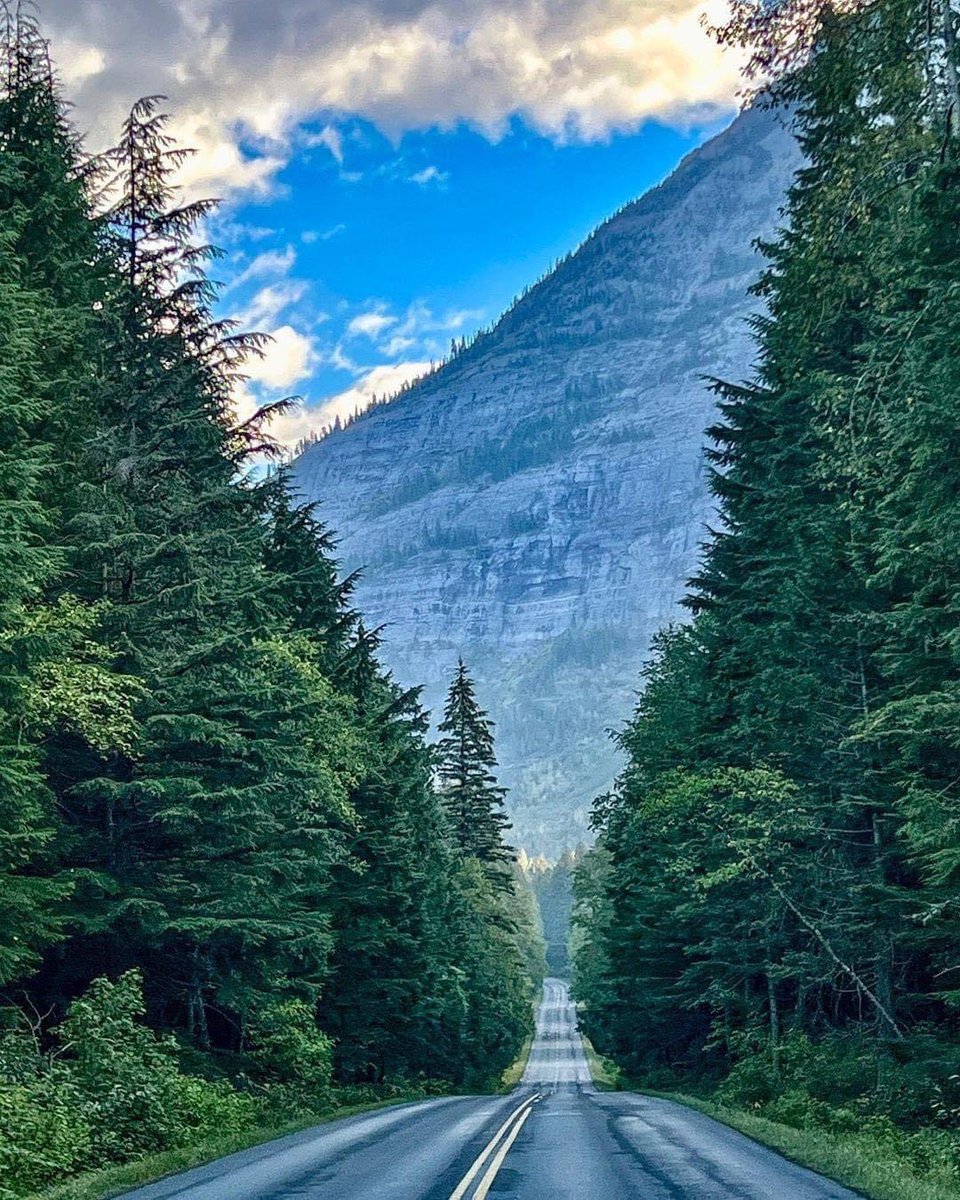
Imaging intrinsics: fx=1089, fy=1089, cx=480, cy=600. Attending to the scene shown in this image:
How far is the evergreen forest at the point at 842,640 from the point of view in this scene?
12164 millimetres

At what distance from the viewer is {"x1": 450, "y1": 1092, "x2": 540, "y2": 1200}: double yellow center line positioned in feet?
38.8

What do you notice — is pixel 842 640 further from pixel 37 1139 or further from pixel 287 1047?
pixel 287 1047

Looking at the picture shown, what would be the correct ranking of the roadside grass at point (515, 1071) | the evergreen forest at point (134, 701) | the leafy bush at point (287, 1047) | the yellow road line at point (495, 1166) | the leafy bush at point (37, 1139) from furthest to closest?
1. the roadside grass at point (515, 1071)
2. the leafy bush at point (287, 1047)
3. the evergreen forest at point (134, 701)
4. the yellow road line at point (495, 1166)
5. the leafy bush at point (37, 1139)

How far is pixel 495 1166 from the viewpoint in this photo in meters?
13.9

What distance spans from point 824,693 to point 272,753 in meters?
10.4

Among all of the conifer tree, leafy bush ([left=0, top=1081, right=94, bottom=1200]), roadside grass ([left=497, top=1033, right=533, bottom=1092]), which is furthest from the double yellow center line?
roadside grass ([left=497, top=1033, right=533, bottom=1092])

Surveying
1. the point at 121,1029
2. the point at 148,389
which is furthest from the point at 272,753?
the point at 148,389

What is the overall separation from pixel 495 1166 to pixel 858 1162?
4.46 meters

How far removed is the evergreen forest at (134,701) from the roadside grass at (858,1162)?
866 cm

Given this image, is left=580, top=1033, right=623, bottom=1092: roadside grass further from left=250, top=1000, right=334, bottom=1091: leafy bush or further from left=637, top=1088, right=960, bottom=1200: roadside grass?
left=637, top=1088, right=960, bottom=1200: roadside grass

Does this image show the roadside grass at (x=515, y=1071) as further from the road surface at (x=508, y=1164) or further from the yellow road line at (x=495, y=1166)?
the yellow road line at (x=495, y=1166)

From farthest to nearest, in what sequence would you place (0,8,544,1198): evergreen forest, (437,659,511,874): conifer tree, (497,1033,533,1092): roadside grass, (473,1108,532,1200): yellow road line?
1. (497,1033,533,1092): roadside grass
2. (437,659,511,874): conifer tree
3. (0,8,544,1198): evergreen forest
4. (473,1108,532,1200): yellow road line

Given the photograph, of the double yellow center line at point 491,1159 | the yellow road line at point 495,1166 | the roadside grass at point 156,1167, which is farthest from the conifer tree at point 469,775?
the yellow road line at point 495,1166

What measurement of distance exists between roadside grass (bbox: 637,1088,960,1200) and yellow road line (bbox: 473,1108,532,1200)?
12.7 ft
